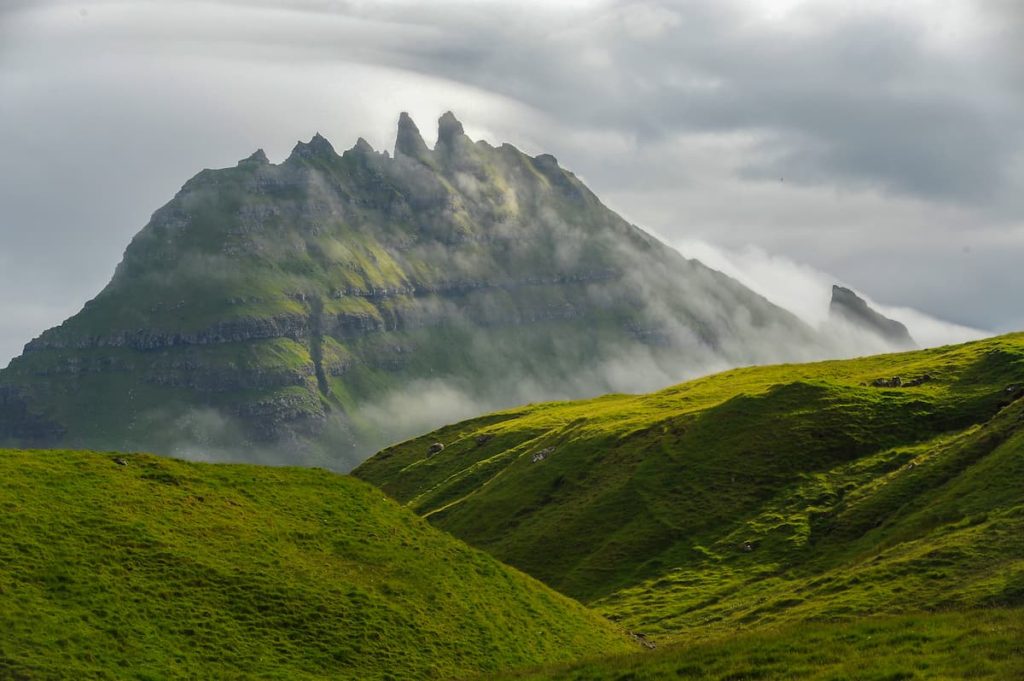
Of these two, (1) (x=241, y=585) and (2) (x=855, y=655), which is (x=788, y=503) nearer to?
(1) (x=241, y=585)

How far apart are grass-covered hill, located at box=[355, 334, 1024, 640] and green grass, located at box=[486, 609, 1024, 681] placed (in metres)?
21.3

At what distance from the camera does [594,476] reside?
160m

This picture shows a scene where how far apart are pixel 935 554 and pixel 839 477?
44.1m

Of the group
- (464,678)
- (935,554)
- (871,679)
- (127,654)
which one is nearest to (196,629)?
(127,654)

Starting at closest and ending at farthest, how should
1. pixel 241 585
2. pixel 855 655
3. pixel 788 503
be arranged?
pixel 855 655 < pixel 241 585 < pixel 788 503

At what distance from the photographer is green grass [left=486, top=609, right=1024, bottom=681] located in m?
47.2

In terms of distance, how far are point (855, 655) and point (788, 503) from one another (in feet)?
268

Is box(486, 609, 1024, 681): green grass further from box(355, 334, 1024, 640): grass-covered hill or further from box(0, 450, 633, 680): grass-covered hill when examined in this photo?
box(355, 334, 1024, 640): grass-covered hill

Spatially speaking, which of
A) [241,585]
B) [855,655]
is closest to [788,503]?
[241,585]

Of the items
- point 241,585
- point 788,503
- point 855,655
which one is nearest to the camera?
point 855,655

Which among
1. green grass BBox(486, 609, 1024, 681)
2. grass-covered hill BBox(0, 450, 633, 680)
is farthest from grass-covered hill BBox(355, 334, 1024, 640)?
grass-covered hill BBox(0, 450, 633, 680)

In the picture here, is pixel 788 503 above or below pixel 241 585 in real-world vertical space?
below

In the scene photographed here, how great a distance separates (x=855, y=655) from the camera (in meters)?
51.3

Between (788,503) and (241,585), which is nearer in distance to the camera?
(241,585)
